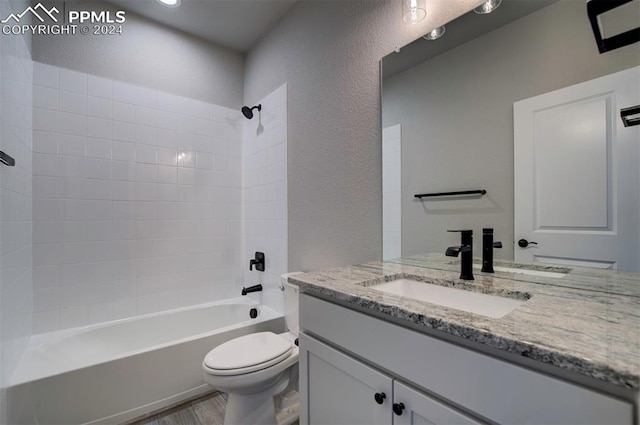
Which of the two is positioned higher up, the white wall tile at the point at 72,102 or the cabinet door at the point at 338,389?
the white wall tile at the point at 72,102

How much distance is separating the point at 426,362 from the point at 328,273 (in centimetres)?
54

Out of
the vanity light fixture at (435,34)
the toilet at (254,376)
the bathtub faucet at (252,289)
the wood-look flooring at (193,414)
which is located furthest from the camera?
the bathtub faucet at (252,289)

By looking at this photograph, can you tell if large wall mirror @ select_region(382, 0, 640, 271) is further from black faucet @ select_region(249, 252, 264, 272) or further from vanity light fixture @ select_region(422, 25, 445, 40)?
black faucet @ select_region(249, 252, 264, 272)

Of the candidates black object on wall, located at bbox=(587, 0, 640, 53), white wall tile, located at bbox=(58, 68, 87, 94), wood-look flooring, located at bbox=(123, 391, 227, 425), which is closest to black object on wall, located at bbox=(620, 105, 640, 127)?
black object on wall, located at bbox=(587, 0, 640, 53)

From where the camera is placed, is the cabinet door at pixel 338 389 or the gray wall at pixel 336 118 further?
the gray wall at pixel 336 118

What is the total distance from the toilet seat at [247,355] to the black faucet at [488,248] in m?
1.05

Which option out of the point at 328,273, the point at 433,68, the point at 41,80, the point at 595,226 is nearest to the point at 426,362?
the point at 328,273

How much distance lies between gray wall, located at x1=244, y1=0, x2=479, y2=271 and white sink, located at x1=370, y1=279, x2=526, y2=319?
1.21 ft

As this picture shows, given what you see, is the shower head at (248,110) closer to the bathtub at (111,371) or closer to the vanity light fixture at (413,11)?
the vanity light fixture at (413,11)

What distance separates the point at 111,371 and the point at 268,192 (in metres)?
1.46

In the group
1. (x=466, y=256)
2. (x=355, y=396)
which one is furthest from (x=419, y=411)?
(x=466, y=256)

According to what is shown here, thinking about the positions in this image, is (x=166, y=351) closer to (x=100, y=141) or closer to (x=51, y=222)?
(x=51, y=222)

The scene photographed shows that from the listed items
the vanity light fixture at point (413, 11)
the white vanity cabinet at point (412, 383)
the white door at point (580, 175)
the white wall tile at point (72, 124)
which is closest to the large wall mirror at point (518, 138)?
the white door at point (580, 175)

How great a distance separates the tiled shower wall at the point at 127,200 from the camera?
1871 millimetres
